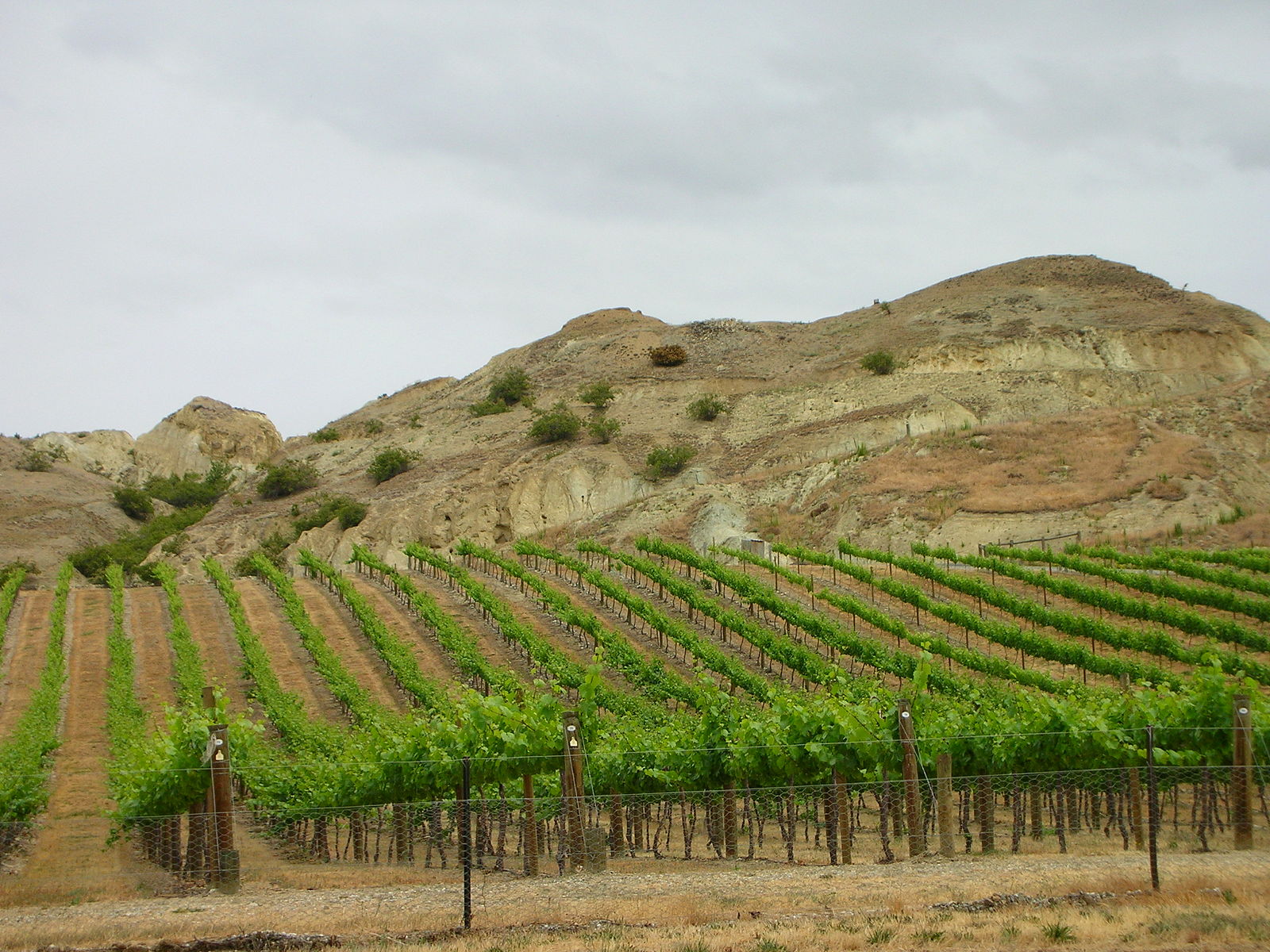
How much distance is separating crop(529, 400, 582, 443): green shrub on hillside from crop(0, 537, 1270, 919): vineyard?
1954 cm

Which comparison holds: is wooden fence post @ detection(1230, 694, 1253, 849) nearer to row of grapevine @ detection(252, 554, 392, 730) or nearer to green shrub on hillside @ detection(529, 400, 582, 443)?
row of grapevine @ detection(252, 554, 392, 730)

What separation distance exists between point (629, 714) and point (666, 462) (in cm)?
3550

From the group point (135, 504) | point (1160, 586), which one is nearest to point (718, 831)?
point (1160, 586)

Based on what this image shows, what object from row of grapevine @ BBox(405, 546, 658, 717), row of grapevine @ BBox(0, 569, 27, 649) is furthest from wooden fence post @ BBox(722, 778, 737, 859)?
row of grapevine @ BBox(0, 569, 27, 649)

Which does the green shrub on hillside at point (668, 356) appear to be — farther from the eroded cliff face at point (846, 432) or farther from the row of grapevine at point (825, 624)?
the row of grapevine at point (825, 624)

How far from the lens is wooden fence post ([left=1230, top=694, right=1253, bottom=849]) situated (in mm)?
11812

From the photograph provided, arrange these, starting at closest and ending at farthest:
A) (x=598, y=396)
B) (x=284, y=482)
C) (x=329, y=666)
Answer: (x=329, y=666)
(x=284, y=482)
(x=598, y=396)

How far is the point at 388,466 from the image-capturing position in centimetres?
6134

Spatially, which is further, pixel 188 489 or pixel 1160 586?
pixel 188 489

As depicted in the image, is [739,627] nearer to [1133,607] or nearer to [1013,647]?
[1013,647]

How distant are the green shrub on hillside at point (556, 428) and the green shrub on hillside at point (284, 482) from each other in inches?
526

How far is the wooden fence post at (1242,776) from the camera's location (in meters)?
11.8

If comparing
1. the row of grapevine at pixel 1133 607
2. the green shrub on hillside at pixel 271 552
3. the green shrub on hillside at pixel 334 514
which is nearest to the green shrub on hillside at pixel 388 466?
the green shrub on hillside at pixel 334 514

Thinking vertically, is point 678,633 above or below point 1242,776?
above
